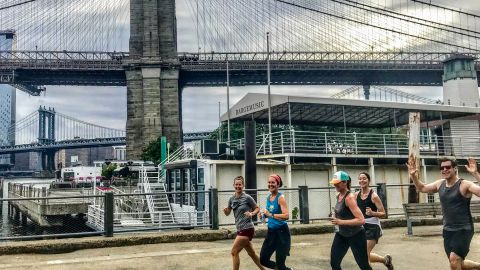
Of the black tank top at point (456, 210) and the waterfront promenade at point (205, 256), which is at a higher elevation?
the black tank top at point (456, 210)

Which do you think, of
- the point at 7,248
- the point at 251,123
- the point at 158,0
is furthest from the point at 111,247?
the point at 158,0

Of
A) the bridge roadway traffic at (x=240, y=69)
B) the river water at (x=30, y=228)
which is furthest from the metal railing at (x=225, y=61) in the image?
the river water at (x=30, y=228)

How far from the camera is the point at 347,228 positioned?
19.8 ft

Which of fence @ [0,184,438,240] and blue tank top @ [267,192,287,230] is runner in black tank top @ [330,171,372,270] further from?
fence @ [0,184,438,240]

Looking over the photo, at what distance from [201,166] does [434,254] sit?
11.3 meters

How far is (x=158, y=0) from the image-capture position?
212ft

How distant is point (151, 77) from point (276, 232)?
57115mm

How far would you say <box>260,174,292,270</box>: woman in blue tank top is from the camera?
6727mm

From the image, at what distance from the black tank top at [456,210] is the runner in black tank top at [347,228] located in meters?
1.12

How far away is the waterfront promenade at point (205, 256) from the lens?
8.56 m

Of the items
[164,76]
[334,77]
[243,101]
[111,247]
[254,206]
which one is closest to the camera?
[254,206]

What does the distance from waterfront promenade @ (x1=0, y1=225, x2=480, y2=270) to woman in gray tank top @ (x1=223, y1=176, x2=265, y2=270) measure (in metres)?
1.40

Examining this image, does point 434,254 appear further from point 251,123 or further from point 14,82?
point 14,82

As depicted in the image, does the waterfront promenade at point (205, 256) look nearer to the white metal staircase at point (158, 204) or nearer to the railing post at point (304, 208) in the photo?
the railing post at point (304, 208)
